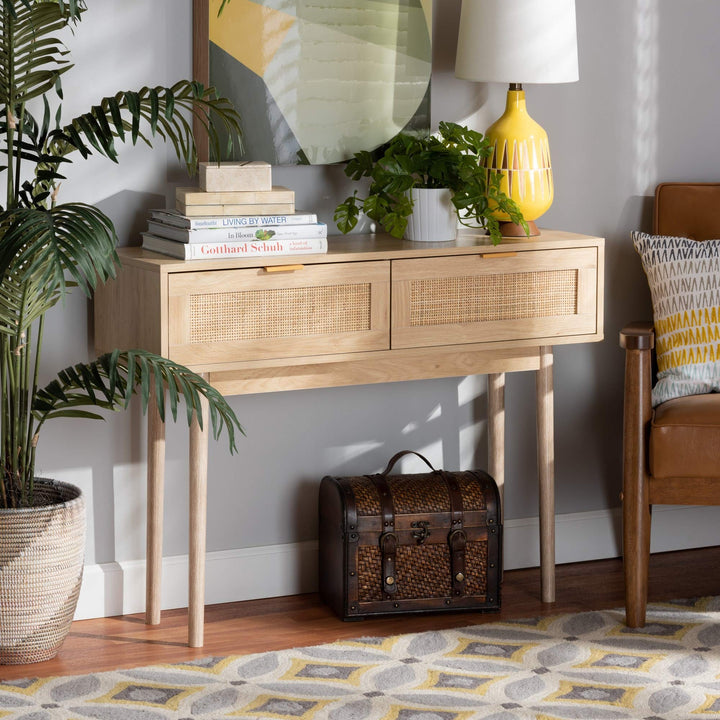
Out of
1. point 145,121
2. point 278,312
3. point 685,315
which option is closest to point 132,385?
point 278,312

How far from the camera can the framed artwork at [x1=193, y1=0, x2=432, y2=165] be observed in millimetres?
2904

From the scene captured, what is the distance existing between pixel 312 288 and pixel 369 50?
68 cm

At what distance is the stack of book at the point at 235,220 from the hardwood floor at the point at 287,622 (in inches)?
35.0

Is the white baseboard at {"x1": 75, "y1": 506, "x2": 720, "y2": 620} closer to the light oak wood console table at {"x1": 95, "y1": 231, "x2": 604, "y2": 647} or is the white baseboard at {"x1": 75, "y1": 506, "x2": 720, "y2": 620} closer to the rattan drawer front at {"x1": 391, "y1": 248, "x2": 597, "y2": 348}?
the light oak wood console table at {"x1": 95, "y1": 231, "x2": 604, "y2": 647}

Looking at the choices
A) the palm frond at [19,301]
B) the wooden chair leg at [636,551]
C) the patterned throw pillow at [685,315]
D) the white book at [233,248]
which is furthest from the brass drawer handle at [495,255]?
the palm frond at [19,301]

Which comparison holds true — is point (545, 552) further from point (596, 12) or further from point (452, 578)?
point (596, 12)

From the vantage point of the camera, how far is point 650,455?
2.88 meters

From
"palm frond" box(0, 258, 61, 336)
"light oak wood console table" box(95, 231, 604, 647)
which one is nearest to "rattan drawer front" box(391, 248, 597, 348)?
"light oak wood console table" box(95, 231, 604, 647)

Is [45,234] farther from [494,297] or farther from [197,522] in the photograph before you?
[494,297]

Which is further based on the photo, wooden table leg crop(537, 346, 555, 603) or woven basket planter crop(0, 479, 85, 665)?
wooden table leg crop(537, 346, 555, 603)

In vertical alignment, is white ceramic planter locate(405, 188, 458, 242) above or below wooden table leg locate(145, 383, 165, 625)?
above

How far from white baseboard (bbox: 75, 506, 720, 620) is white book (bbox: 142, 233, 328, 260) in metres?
0.82

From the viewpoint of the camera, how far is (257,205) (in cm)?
273

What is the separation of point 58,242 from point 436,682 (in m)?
1.18
